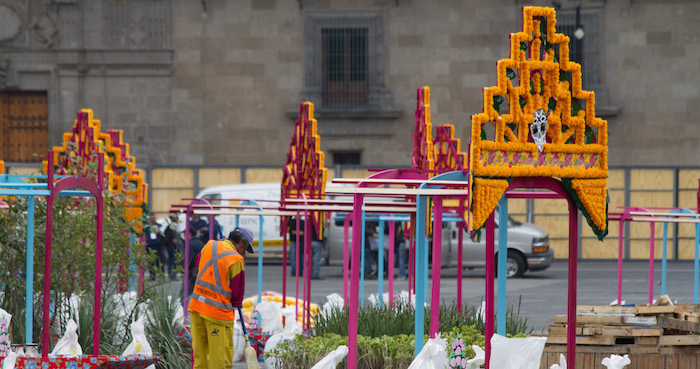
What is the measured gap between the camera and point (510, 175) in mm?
6785

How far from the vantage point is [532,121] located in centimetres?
689

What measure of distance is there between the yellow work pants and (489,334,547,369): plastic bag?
306cm

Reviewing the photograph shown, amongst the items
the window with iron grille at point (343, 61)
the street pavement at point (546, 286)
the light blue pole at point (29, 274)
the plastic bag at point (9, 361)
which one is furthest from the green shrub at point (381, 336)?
the window with iron grille at point (343, 61)

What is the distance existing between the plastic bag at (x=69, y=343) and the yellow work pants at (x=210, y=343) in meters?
0.97

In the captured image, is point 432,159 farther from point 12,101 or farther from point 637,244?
point 12,101

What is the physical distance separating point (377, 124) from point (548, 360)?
825 inches

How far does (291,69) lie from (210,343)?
21.0 metres

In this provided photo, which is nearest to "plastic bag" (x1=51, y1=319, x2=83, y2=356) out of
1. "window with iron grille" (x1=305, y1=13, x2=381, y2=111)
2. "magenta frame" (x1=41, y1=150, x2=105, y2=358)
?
"magenta frame" (x1=41, y1=150, x2=105, y2=358)

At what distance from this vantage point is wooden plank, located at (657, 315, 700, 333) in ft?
31.5

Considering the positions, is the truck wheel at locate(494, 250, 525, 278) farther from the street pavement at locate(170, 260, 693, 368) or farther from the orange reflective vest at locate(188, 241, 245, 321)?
the orange reflective vest at locate(188, 241, 245, 321)

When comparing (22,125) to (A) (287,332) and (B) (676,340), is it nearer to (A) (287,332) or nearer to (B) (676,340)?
(A) (287,332)

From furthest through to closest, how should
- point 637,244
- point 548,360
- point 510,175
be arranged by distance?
point 637,244 < point 548,360 < point 510,175

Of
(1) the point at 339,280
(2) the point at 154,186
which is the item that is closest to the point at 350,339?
(1) the point at 339,280

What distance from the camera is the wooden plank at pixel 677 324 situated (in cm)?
959
